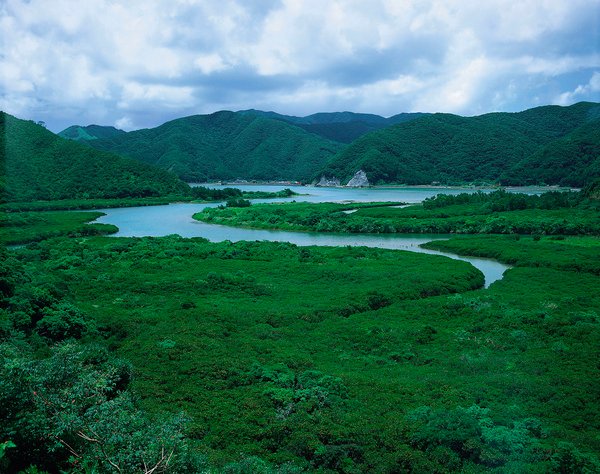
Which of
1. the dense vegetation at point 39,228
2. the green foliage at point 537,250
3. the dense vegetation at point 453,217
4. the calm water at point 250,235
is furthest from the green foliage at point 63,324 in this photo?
the dense vegetation at point 453,217

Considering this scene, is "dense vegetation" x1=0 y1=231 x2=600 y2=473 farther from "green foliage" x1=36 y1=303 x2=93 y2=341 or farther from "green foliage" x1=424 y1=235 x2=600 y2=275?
"green foliage" x1=424 y1=235 x2=600 y2=275

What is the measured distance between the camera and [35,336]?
2412 cm

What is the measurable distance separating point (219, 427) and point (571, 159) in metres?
173

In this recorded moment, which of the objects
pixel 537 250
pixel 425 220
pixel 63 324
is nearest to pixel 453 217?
pixel 425 220

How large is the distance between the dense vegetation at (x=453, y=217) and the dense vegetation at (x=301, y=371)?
3316 cm

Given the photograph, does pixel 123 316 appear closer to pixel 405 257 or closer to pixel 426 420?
pixel 426 420

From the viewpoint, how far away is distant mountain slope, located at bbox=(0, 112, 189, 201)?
116 metres

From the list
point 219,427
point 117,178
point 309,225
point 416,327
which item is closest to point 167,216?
point 309,225

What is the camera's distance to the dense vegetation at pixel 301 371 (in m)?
12.1

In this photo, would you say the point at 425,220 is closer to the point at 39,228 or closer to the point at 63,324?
the point at 39,228

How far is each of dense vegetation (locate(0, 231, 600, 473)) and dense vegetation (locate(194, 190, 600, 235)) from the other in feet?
109

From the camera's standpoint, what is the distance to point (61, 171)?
131m

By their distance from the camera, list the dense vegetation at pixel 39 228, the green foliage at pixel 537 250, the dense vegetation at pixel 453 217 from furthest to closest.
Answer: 1. the dense vegetation at pixel 453 217
2. the dense vegetation at pixel 39 228
3. the green foliage at pixel 537 250

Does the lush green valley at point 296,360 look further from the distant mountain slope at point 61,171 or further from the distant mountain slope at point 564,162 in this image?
the distant mountain slope at point 564,162
